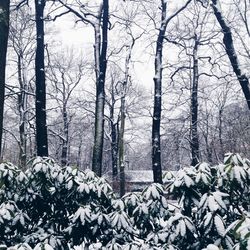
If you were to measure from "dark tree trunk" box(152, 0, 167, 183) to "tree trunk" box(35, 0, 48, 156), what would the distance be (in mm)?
4303

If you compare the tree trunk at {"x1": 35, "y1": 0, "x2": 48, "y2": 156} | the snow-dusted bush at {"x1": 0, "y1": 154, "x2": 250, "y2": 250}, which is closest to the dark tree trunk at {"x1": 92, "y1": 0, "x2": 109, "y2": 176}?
the tree trunk at {"x1": 35, "y1": 0, "x2": 48, "y2": 156}

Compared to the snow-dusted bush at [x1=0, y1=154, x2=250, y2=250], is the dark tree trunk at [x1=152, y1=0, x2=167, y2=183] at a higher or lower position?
higher

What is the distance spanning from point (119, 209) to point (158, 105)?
774cm

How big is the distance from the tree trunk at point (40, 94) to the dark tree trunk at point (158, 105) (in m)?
4.30

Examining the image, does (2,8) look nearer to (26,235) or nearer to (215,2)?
(26,235)

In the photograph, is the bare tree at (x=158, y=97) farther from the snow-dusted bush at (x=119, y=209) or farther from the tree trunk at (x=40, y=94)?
the snow-dusted bush at (x=119, y=209)

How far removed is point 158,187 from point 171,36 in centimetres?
944

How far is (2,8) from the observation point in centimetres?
439

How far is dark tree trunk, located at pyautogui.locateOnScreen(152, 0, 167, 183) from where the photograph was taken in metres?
11.2

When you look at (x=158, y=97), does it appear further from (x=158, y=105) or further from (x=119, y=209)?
(x=119, y=209)

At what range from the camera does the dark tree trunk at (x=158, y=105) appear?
11.2 metres

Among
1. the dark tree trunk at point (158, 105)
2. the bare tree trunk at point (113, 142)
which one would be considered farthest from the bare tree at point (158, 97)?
the bare tree trunk at point (113, 142)

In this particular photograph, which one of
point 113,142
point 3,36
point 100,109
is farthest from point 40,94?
point 113,142

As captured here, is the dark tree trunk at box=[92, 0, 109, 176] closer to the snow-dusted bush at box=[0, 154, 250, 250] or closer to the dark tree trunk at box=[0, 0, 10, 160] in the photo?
the snow-dusted bush at box=[0, 154, 250, 250]
